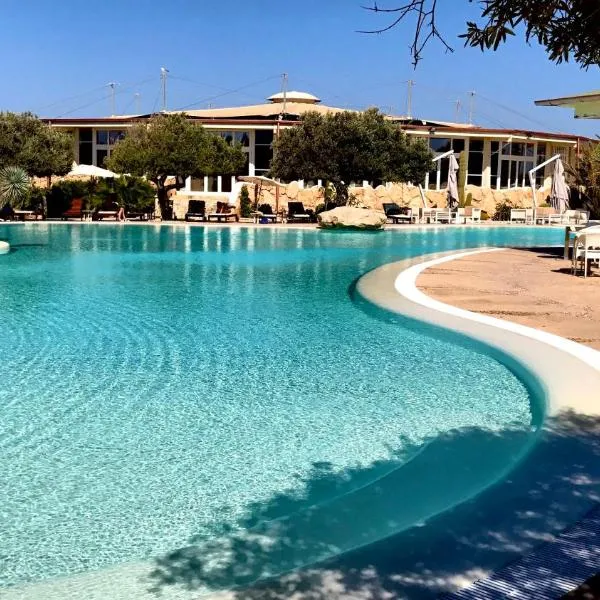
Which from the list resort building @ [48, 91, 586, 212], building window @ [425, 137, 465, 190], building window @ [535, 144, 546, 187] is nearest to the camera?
resort building @ [48, 91, 586, 212]

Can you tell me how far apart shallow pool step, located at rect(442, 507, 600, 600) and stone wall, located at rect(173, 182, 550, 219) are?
31.3 meters

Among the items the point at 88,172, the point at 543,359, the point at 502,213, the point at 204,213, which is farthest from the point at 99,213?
the point at 543,359

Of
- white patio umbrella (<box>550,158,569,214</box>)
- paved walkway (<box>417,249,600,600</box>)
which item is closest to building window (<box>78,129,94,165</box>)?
white patio umbrella (<box>550,158,569,214</box>)

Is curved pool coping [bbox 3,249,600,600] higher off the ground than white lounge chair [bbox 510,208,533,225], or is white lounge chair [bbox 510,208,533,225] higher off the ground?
white lounge chair [bbox 510,208,533,225]

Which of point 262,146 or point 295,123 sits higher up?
point 295,123

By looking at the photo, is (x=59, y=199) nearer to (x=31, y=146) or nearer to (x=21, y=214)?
(x=21, y=214)

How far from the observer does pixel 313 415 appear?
224 inches

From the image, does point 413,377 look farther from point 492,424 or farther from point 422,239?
point 422,239

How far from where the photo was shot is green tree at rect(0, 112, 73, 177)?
27828mm

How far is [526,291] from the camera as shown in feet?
35.6

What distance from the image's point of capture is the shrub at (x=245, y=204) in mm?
33156

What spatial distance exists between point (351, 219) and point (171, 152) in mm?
7377

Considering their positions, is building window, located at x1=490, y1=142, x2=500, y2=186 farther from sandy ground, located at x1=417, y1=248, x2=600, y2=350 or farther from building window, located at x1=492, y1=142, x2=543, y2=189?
sandy ground, located at x1=417, y1=248, x2=600, y2=350

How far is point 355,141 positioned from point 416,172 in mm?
4062
